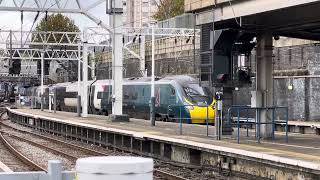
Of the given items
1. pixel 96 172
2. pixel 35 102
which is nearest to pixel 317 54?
pixel 96 172

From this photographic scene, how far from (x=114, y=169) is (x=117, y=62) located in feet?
81.7

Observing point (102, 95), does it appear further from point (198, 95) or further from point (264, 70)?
point (264, 70)

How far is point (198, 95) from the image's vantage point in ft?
96.3

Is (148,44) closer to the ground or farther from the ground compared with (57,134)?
farther from the ground

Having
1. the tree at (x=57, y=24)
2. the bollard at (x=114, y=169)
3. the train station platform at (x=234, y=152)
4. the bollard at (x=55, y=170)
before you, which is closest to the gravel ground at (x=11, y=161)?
the train station platform at (x=234, y=152)

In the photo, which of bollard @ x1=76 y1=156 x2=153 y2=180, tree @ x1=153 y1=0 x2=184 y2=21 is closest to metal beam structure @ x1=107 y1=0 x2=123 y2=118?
bollard @ x1=76 y1=156 x2=153 y2=180

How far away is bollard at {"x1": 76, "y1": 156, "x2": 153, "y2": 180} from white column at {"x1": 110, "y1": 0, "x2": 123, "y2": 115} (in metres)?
24.1

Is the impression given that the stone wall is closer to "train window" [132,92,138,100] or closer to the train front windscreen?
the train front windscreen

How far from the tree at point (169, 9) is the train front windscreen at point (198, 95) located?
44.8 metres

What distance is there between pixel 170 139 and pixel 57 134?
1610cm

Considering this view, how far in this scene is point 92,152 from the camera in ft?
66.9

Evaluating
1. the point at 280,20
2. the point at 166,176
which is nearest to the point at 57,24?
the point at 280,20

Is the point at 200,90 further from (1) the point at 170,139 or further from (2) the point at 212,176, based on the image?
(2) the point at 212,176

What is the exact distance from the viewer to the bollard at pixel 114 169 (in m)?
3.62
